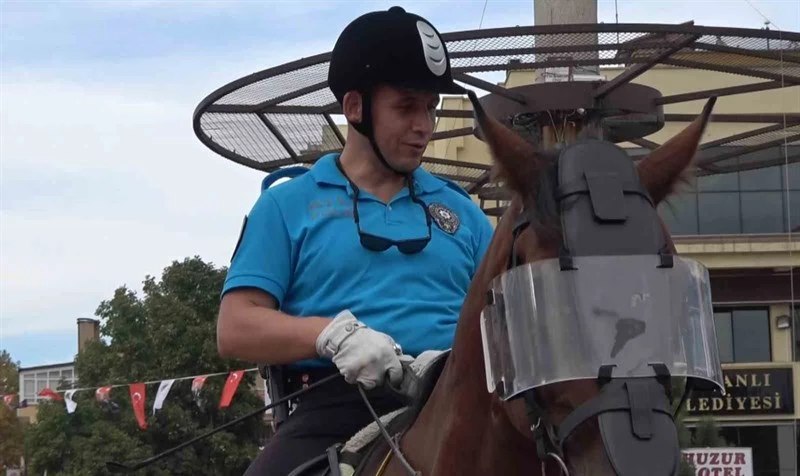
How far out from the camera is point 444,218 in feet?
13.5

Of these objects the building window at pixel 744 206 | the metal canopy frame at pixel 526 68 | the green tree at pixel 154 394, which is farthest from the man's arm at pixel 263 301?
the green tree at pixel 154 394

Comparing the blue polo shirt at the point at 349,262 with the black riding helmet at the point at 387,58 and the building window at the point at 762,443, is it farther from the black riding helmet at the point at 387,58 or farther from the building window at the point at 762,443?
the building window at the point at 762,443

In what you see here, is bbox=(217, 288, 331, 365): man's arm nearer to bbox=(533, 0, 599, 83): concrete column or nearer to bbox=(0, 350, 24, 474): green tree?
bbox=(533, 0, 599, 83): concrete column

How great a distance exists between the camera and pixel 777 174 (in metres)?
31.2

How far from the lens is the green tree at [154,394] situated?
37031 mm

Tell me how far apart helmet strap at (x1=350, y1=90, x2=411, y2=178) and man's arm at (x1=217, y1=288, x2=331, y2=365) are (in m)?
0.55

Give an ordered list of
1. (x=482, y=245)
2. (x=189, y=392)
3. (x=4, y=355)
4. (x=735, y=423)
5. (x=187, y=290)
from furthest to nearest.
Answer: (x=4, y=355), (x=187, y=290), (x=189, y=392), (x=735, y=423), (x=482, y=245)

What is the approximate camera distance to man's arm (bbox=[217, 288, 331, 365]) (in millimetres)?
3652

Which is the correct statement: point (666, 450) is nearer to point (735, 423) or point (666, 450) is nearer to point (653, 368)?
point (653, 368)

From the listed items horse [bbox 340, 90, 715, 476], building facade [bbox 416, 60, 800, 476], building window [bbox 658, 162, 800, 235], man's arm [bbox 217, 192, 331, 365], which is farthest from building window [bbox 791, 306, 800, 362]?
horse [bbox 340, 90, 715, 476]

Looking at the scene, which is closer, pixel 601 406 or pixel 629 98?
pixel 601 406

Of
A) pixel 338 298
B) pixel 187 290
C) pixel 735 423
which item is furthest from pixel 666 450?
pixel 187 290

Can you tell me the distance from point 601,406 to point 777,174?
98.7ft

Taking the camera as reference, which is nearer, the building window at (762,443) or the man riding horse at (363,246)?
the man riding horse at (363,246)
